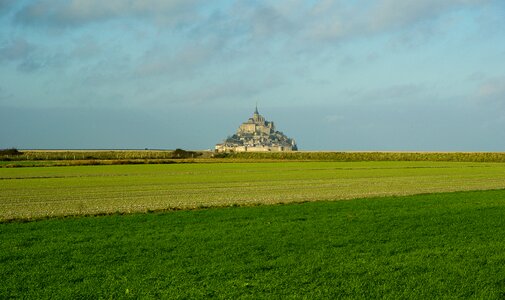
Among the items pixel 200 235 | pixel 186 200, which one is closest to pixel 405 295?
pixel 200 235

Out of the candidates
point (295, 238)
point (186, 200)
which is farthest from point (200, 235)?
point (186, 200)

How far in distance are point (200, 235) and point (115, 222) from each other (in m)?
4.45

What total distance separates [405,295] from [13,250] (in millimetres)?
9774

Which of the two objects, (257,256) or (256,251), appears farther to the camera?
(256,251)

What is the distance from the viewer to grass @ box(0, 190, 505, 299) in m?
11.0

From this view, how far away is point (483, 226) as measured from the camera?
62.0 feet

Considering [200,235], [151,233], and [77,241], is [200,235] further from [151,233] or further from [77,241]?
[77,241]

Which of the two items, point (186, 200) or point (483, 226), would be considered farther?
point (186, 200)

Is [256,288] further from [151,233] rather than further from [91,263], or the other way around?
[151,233]

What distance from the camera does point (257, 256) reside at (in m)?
14.0

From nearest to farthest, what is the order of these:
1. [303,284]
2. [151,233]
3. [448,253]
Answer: [303,284] → [448,253] → [151,233]

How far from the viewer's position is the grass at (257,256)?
36.2 feet

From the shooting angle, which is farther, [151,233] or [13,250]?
[151,233]

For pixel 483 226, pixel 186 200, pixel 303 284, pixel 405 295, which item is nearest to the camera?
pixel 405 295
